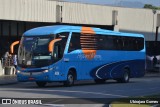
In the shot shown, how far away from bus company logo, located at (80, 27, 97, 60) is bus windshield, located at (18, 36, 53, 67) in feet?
10.7

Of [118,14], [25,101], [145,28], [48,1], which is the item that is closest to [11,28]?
[48,1]

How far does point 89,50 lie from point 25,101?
13438 mm

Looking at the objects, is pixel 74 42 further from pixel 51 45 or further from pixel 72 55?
pixel 51 45

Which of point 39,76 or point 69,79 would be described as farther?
point 69,79

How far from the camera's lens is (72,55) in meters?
30.0

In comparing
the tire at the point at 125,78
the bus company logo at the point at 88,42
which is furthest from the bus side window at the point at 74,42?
the tire at the point at 125,78

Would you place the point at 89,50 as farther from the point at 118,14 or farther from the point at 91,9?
the point at 118,14

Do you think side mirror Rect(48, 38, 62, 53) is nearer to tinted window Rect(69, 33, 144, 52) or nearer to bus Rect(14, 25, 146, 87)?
bus Rect(14, 25, 146, 87)

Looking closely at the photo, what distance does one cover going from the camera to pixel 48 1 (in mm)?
48438

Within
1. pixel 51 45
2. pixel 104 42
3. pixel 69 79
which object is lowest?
pixel 69 79

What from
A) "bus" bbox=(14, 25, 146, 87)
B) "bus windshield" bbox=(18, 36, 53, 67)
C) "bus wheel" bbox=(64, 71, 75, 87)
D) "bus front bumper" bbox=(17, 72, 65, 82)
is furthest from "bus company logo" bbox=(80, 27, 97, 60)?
"bus front bumper" bbox=(17, 72, 65, 82)

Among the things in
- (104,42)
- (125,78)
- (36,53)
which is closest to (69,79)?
(36,53)

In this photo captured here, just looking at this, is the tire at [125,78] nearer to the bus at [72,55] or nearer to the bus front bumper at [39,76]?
the bus at [72,55]

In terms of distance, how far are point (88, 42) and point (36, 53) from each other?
4.56m
